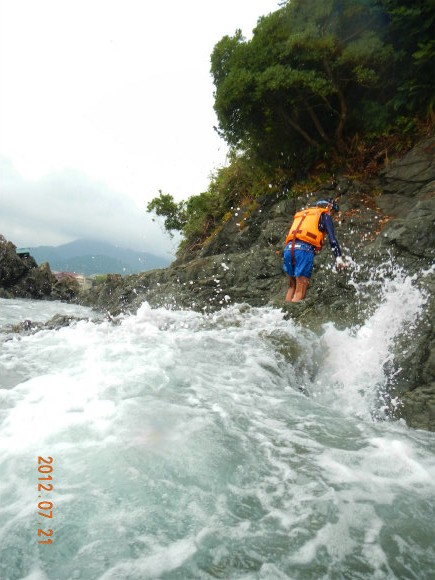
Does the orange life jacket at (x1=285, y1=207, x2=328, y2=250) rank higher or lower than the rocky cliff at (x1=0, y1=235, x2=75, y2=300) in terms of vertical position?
higher

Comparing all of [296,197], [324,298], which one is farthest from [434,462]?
[296,197]

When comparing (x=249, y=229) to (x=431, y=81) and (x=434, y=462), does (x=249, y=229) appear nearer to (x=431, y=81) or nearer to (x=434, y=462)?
(x=431, y=81)

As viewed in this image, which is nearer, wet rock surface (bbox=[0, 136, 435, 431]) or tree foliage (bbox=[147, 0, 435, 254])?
wet rock surface (bbox=[0, 136, 435, 431])

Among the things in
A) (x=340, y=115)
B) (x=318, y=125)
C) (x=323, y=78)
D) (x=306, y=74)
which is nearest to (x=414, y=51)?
(x=340, y=115)

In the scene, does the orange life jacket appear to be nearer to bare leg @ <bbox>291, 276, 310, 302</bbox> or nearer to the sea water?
bare leg @ <bbox>291, 276, 310, 302</bbox>

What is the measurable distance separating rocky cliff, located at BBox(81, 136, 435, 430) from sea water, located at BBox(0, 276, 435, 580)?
0.39m

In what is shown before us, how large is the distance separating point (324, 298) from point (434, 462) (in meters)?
4.19

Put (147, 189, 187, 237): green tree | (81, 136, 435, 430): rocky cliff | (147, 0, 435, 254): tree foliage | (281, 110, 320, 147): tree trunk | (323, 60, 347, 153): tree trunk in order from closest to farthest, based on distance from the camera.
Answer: (81, 136, 435, 430): rocky cliff < (147, 0, 435, 254): tree foliage < (323, 60, 347, 153): tree trunk < (281, 110, 320, 147): tree trunk < (147, 189, 187, 237): green tree

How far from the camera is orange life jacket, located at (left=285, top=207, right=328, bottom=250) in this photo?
24.8 ft

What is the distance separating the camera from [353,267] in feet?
24.0

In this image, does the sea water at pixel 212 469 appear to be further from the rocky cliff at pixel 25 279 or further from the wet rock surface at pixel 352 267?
the rocky cliff at pixel 25 279

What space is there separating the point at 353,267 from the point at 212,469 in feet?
18.4
